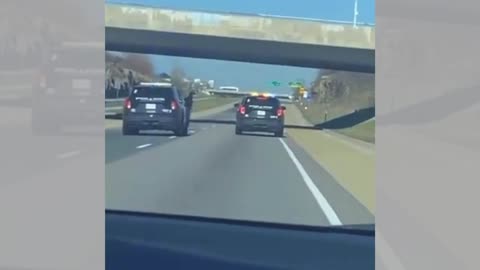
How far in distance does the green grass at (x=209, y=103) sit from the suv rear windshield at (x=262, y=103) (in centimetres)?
4

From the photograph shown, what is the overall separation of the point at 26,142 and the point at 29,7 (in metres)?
0.38

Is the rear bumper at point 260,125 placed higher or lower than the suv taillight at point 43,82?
lower

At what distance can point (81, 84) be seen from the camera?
2.48 meters

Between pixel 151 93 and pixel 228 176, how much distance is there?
0.33 meters

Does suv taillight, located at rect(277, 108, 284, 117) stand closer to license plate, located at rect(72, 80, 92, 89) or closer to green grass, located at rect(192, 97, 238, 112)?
green grass, located at rect(192, 97, 238, 112)

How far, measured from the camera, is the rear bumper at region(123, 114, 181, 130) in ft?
8.34

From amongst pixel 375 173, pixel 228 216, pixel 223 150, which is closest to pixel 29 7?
pixel 223 150

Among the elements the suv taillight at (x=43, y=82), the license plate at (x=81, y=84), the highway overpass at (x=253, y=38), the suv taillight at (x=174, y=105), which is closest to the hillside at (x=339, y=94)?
the highway overpass at (x=253, y=38)

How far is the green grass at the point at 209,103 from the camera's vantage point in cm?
245

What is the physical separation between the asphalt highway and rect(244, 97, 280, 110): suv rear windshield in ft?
0.28

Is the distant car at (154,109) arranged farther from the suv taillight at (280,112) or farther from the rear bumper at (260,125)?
the suv taillight at (280,112)

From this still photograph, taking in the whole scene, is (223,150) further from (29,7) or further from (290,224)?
(29,7)

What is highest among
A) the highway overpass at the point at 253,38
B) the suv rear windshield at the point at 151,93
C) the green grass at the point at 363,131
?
the highway overpass at the point at 253,38

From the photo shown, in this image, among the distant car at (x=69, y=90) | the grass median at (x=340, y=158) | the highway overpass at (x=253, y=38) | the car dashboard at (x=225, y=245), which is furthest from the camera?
the car dashboard at (x=225, y=245)
